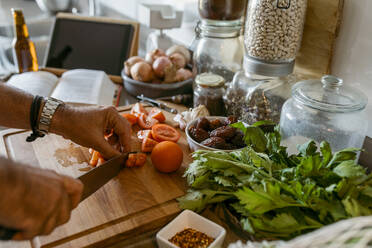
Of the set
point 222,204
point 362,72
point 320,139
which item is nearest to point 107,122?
point 222,204

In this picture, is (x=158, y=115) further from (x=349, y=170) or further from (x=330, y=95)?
(x=349, y=170)

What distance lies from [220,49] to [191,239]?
86 centimetres

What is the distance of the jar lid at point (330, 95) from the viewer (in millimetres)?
908

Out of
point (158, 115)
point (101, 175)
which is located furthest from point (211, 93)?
point (101, 175)

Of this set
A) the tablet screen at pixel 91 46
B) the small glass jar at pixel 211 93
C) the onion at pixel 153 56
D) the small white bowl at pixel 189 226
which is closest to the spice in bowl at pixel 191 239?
the small white bowl at pixel 189 226

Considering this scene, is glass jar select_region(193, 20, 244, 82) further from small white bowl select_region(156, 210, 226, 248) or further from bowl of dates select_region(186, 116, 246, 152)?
small white bowl select_region(156, 210, 226, 248)

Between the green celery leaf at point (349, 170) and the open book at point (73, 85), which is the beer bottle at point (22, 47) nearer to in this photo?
the open book at point (73, 85)

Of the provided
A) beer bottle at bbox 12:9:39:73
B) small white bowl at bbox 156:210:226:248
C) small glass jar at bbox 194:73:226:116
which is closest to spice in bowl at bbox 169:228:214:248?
small white bowl at bbox 156:210:226:248

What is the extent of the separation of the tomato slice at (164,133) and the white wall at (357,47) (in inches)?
22.5

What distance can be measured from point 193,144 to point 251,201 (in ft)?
1.26

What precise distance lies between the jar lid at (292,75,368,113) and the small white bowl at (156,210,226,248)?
1.31 feet

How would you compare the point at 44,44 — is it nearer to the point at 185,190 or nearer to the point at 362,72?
the point at 185,190

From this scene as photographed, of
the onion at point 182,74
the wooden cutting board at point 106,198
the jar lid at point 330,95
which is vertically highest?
the jar lid at point 330,95

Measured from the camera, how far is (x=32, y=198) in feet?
2.00
